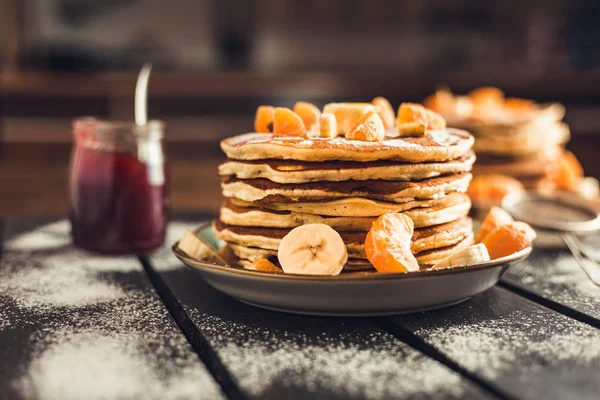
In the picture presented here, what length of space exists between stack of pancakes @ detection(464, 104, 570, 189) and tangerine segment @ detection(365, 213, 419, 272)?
2.89 ft

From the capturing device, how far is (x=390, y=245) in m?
0.86

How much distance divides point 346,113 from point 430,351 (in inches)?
15.4

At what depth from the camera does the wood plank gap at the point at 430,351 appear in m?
0.69

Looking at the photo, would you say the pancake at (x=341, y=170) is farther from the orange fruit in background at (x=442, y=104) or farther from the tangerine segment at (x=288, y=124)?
the orange fruit in background at (x=442, y=104)

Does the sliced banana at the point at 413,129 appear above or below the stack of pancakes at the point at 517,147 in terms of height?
above

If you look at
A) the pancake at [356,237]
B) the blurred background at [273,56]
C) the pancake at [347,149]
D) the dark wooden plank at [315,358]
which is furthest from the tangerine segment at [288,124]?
the blurred background at [273,56]

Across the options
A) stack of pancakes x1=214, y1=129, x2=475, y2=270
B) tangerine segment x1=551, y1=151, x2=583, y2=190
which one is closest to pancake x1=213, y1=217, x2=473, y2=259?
stack of pancakes x1=214, y1=129, x2=475, y2=270

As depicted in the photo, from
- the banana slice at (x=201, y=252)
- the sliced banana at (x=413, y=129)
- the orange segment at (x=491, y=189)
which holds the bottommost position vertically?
the orange segment at (x=491, y=189)

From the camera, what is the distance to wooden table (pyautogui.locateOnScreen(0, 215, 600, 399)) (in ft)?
2.30

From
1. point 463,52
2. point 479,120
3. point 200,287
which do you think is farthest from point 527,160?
point 463,52

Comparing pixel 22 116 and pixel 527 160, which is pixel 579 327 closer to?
pixel 527 160

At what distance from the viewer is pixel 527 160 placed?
5.83 feet

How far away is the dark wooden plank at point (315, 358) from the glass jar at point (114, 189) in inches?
14.8

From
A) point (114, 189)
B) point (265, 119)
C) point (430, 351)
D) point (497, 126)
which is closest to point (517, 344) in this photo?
point (430, 351)
